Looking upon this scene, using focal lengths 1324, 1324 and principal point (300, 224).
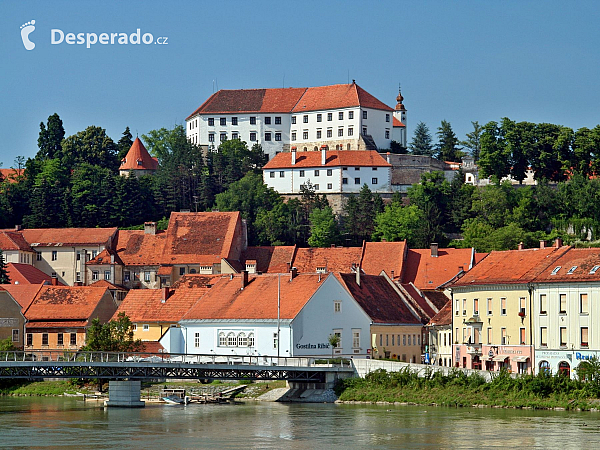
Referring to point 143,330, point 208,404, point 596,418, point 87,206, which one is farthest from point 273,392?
point 87,206

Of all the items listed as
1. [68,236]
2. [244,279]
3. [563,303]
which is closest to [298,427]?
[563,303]

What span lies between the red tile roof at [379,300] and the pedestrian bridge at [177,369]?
7.98m

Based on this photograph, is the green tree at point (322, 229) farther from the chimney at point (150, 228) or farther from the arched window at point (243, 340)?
the arched window at point (243, 340)

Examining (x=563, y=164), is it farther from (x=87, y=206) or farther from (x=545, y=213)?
(x=87, y=206)

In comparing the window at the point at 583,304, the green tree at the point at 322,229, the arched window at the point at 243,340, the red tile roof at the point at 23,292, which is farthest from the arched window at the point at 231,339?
the green tree at the point at 322,229

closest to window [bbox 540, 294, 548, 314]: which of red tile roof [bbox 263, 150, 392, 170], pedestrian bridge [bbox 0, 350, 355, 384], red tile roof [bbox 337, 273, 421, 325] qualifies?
pedestrian bridge [bbox 0, 350, 355, 384]

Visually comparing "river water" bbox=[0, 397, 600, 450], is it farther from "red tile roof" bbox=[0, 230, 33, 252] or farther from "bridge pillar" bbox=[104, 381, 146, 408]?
"red tile roof" bbox=[0, 230, 33, 252]

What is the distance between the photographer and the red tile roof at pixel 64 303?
92438 millimetres

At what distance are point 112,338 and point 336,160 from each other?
6084cm

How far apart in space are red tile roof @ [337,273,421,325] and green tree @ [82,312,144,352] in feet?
44.0

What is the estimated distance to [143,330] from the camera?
88250 millimetres

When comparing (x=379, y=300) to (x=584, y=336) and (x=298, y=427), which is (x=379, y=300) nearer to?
(x=584, y=336)

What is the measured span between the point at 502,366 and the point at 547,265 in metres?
6.03

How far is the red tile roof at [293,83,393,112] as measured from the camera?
5891 inches
